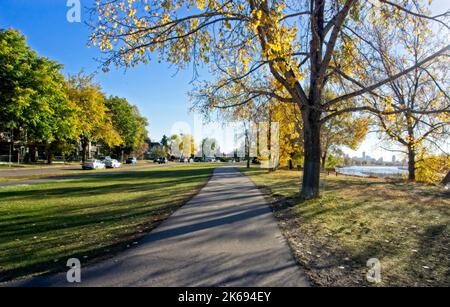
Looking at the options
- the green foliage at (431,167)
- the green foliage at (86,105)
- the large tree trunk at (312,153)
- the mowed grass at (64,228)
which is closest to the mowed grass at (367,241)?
the large tree trunk at (312,153)

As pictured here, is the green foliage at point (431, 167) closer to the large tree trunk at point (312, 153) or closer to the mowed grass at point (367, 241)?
the mowed grass at point (367, 241)

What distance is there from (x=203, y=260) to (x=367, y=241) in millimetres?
3591

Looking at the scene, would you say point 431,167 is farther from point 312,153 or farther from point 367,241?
point 367,241

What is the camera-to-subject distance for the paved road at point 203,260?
151 inches

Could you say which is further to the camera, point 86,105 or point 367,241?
point 86,105

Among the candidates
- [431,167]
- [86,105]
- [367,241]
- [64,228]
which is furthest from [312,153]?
[86,105]

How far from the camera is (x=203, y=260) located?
4.59 m

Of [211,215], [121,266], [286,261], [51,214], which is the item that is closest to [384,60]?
[211,215]

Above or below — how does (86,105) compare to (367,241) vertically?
above

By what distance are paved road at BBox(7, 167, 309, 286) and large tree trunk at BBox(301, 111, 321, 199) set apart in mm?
4425

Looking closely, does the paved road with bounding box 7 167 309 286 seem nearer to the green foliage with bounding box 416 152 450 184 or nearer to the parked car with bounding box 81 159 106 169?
the green foliage with bounding box 416 152 450 184

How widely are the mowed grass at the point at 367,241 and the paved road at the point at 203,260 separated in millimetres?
494

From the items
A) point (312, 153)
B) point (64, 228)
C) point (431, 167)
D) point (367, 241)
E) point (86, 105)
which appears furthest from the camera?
point (86, 105)
